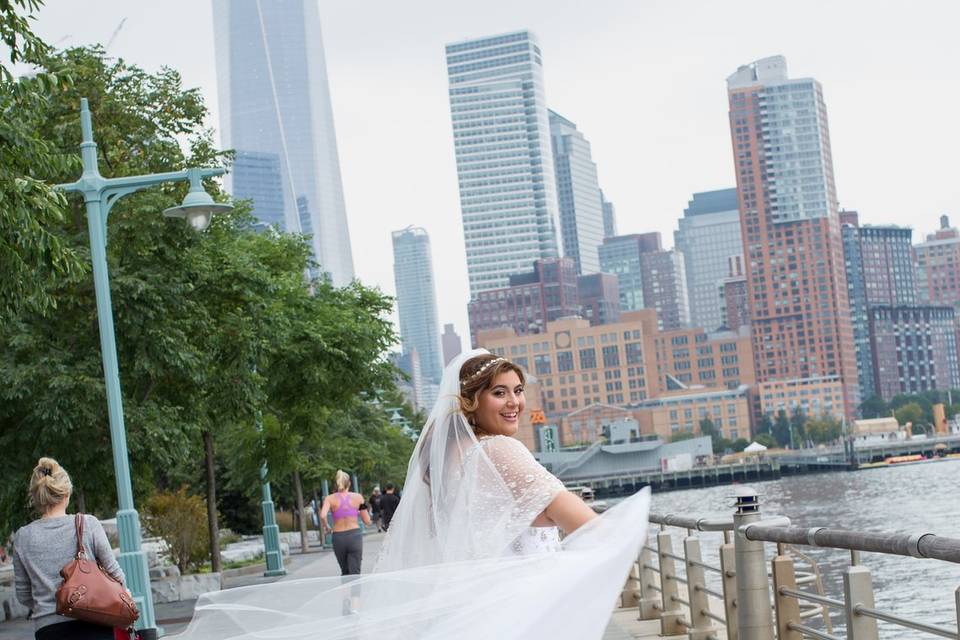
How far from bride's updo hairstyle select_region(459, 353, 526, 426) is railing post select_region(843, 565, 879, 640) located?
9.43 feet

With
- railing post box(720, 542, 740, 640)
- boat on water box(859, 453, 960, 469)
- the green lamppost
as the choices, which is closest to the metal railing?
railing post box(720, 542, 740, 640)

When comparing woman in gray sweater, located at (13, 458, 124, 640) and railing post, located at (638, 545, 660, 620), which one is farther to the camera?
railing post, located at (638, 545, 660, 620)

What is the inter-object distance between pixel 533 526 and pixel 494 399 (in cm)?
43

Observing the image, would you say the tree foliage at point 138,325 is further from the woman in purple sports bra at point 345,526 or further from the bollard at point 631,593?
the bollard at point 631,593

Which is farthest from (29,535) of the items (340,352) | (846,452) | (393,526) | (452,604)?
(846,452)

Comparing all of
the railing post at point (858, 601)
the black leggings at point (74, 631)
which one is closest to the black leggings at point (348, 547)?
the black leggings at point (74, 631)

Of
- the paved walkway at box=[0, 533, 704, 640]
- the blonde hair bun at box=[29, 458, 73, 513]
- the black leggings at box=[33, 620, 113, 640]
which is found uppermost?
the blonde hair bun at box=[29, 458, 73, 513]

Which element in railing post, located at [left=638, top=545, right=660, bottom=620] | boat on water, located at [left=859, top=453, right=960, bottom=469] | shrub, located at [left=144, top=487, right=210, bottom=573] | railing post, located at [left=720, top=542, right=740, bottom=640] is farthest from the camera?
boat on water, located at [left=859, top=453, right=960, bottom=469]

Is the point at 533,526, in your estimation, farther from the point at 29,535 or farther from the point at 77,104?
the point at 77,104

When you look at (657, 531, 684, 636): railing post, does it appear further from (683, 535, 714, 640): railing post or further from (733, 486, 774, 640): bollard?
(733, 486, 774, 640): bollard

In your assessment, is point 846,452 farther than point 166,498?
Yes

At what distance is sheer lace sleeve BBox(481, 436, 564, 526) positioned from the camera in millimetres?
4289

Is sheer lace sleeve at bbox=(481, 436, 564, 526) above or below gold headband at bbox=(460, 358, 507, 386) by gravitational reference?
below

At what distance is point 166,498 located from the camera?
3133 centimetres
